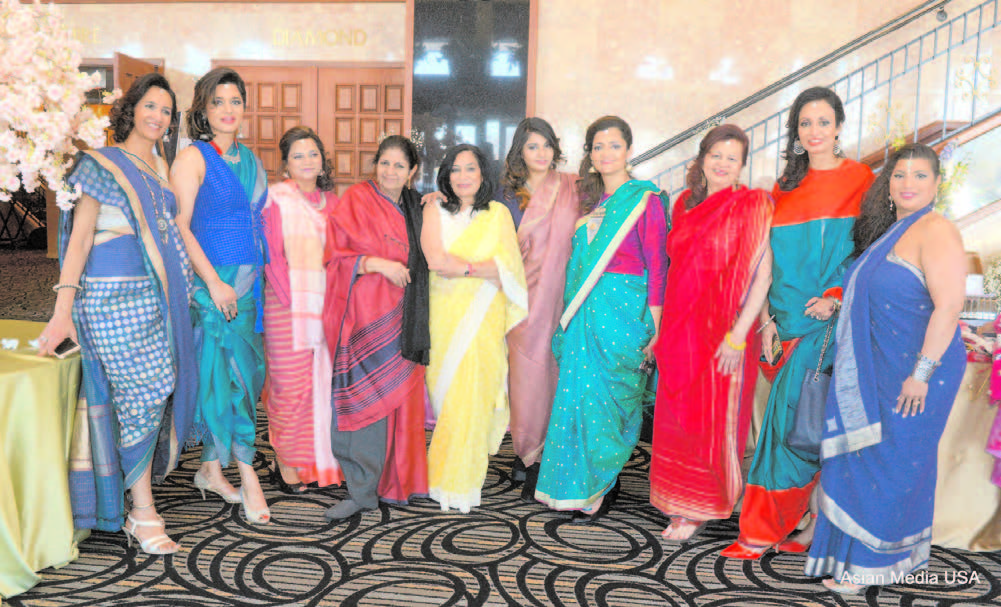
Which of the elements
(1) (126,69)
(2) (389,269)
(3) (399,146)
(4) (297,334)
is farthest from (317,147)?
(1) (126,69)

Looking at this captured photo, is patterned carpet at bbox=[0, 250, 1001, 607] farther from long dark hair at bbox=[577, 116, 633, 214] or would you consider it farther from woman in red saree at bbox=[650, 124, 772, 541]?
long dark hair at bbox=[577, 116, 633, 214]

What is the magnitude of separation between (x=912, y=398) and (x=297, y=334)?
2.15m

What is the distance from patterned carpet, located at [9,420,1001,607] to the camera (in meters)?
2.07

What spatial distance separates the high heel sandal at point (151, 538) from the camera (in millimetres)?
2303

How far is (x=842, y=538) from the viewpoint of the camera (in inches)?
87.4

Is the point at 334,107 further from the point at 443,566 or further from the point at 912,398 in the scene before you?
the point at 912,398

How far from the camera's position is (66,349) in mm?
2176

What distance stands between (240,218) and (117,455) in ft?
3.02

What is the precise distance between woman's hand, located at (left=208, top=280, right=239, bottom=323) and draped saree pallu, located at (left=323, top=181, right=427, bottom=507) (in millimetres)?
343

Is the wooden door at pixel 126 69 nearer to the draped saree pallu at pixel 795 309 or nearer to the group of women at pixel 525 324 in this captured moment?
the group of women at pixel 525 324

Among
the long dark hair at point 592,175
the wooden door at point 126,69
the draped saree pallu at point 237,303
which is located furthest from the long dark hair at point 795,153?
the wooden door at point 126,69

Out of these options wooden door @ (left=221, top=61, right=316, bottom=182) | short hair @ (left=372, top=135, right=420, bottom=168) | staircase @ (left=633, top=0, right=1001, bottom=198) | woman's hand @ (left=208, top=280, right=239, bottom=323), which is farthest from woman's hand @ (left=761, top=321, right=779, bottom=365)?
wooden door @ (left=221, top=61, right=316, bottom=182)

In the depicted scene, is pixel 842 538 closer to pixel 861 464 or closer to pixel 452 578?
pixel 861 464

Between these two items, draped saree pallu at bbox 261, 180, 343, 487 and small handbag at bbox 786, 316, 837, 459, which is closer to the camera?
small handbag at bbox 786, 316, 837, 459
